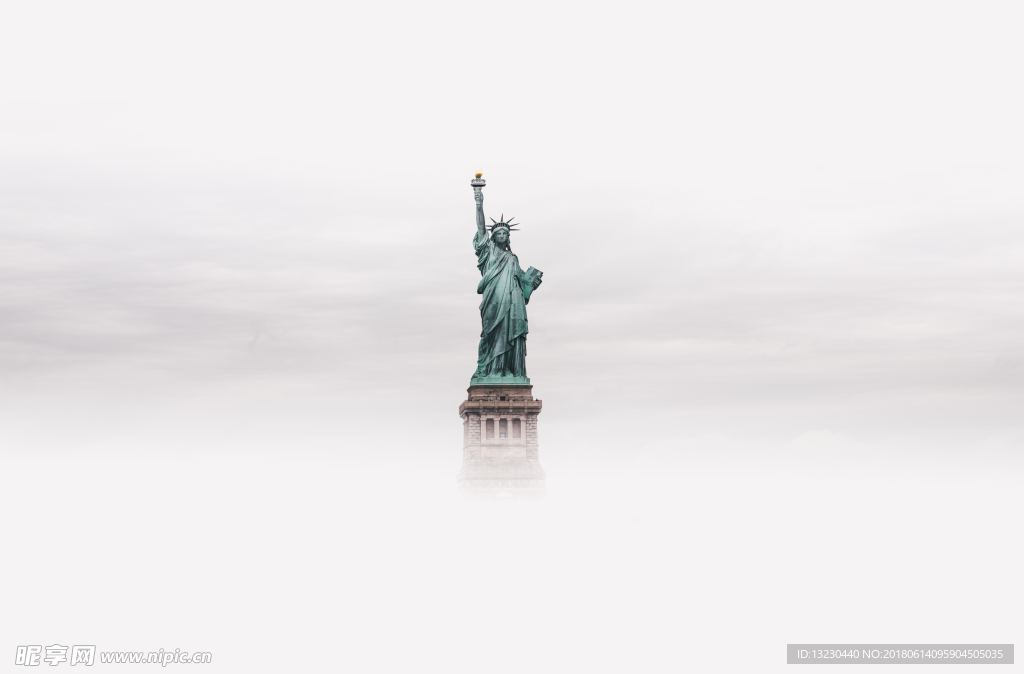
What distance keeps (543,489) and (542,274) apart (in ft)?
42.2

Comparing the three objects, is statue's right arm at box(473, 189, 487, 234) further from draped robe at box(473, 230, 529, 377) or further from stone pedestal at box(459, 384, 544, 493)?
stone pedestal at box(459, 384, 544, 493)

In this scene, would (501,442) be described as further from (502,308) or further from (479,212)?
(479,212)

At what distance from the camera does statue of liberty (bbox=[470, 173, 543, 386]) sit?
93.2 metres

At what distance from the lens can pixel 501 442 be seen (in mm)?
92500

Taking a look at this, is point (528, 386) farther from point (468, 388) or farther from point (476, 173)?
point (476, 173)

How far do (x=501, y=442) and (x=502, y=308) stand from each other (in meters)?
7.88

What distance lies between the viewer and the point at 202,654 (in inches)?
2291

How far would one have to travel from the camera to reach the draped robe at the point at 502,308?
93250 mm

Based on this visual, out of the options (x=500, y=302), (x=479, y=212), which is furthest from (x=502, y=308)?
(x=479, y=212)

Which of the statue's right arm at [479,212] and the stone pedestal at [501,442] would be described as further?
the statue's right arm at [479,212]

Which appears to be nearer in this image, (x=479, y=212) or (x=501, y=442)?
(x=501, y=442)

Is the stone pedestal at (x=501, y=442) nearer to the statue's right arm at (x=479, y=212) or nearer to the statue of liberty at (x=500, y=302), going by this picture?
the statue of liberty at (x=500, y=302)

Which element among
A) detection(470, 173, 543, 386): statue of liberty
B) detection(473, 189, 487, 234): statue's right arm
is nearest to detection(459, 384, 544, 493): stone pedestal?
detection(470, 173, 543, 386): statue of liberty

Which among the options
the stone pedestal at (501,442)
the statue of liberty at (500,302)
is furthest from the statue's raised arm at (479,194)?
the stone pedestal at (501,442)
